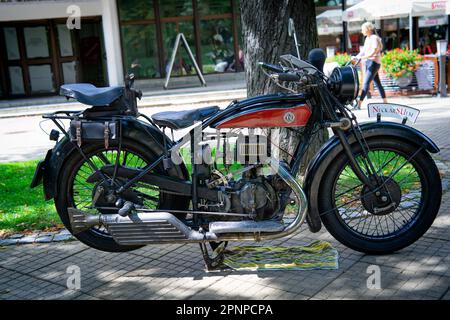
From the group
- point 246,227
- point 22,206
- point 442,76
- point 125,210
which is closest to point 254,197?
point 246,227

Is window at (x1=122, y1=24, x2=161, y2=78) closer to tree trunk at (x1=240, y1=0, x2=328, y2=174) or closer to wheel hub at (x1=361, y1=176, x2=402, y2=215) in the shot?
tree trunk at (x1=240, y1=0, x2=328, y2=174)

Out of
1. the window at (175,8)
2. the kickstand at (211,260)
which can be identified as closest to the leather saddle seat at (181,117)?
the kickstand at (211,260)

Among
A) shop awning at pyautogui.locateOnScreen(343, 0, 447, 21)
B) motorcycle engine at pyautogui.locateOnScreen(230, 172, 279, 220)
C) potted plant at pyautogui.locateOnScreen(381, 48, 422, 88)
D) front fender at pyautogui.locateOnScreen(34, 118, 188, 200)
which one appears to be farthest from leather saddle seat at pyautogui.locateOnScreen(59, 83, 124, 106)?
shop awning at pyautogui.locateOnScreen(343, 0, 447, 21)

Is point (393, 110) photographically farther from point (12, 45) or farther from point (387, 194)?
point (12, 45)

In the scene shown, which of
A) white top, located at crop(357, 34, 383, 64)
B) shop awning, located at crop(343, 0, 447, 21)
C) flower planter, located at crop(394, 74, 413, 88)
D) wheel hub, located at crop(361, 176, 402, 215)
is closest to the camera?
wheel hub, located at crop(361, 176, 402, 215)

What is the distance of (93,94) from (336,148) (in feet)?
6.05

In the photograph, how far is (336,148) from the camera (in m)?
3.97

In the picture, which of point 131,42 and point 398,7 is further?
point 131,42

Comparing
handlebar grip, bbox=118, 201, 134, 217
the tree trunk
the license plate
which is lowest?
handlebar grip, bbox=118, 201, 134, 217

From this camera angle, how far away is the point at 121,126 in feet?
13.4

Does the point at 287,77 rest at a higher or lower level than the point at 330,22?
lower

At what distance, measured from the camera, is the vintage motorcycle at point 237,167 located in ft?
12.8

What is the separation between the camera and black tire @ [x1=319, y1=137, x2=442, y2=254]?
4.01m

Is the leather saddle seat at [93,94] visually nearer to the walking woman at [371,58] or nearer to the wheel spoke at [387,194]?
the wheel spoke at [387,194]
